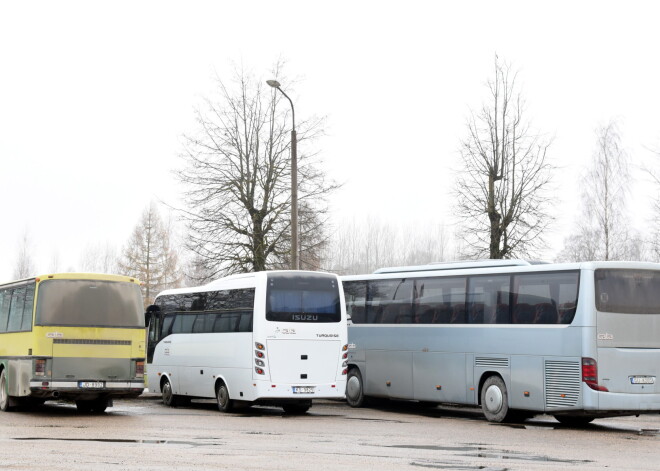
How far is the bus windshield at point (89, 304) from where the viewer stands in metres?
21.5

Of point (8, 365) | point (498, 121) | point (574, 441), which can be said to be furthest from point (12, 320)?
point (498, 121)

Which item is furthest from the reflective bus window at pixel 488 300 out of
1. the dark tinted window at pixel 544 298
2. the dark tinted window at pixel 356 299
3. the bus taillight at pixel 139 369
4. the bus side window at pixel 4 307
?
the bus side window at pixel 4 307

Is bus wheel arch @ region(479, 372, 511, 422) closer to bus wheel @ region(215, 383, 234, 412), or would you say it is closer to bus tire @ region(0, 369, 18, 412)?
bus wheel @ region(215, 383, 234, 412)

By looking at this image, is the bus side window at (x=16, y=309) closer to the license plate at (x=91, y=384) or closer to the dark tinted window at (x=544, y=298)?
the license plate at (x=91, y=384)

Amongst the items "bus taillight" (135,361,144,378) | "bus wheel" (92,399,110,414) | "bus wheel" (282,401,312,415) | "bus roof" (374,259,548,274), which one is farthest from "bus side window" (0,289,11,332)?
"bus roof" (374,259,548,274)

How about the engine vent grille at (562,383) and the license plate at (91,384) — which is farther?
the license plate at (91,384)

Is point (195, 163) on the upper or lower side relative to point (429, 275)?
upper

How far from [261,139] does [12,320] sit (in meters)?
21.1

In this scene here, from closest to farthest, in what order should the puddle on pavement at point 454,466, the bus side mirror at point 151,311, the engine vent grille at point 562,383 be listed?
the puddle on pavement at point 454,466 → the engine vent grille at point 562,383 → the bus side mirror at point 151,311

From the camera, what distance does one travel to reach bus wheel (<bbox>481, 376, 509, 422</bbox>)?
21.6 m

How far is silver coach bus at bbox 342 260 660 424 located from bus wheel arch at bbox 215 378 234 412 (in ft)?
12.2

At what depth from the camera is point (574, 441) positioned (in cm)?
Answer: 1734

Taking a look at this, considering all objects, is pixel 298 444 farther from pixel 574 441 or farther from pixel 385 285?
pixel 385 285

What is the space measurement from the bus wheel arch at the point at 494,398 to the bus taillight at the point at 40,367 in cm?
907
